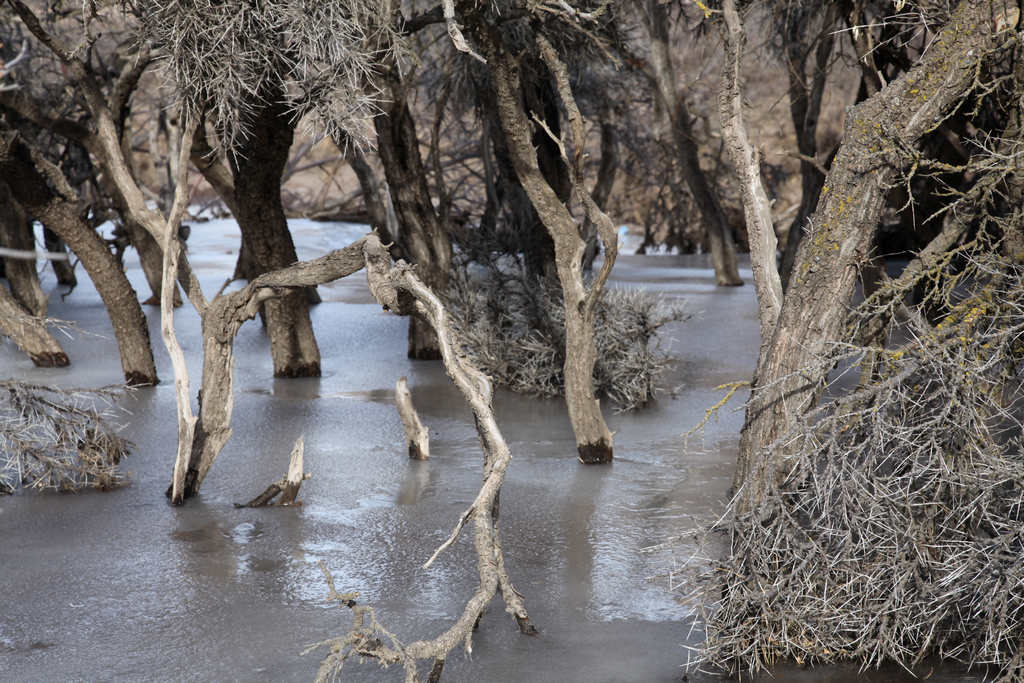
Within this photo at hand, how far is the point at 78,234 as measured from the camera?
909 centimetres

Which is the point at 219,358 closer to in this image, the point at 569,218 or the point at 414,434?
the point at 414,434

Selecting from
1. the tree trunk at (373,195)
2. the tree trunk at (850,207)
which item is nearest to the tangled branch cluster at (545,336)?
the tree trunk at (373,195)

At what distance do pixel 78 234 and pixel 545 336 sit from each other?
3.91 metres

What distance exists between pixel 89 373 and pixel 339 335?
120 inches

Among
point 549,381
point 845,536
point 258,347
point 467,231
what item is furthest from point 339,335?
point 845,536

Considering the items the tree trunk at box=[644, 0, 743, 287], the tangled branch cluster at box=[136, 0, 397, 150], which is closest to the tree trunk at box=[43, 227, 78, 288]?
the tree trunk at box=[644, 0, 743, 287]

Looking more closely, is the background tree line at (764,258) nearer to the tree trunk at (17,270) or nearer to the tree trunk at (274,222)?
the tree trunk at (274,222)

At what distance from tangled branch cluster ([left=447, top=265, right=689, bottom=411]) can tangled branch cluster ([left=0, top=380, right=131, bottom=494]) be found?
3210mm

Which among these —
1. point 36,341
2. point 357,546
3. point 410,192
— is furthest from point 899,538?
point 36,341

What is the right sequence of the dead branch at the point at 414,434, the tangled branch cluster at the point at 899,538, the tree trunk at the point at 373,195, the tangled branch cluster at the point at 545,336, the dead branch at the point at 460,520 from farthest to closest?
the tree trunk at the point at 373,195
the tangled branch cluster at the point at 545,336
the dead branch at the point at 414,434
the tangled branch cluster at the point at 899,538
the dead branch at the point at 460,520

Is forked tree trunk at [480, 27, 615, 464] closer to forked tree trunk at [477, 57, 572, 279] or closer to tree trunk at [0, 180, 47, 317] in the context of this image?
forked tree trunk at [477, 57, 572, 279]

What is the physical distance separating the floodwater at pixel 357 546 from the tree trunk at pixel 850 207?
818 millimetres

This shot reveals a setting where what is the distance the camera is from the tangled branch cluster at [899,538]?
14.0 feet

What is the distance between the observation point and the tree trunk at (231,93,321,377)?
29.1ft
